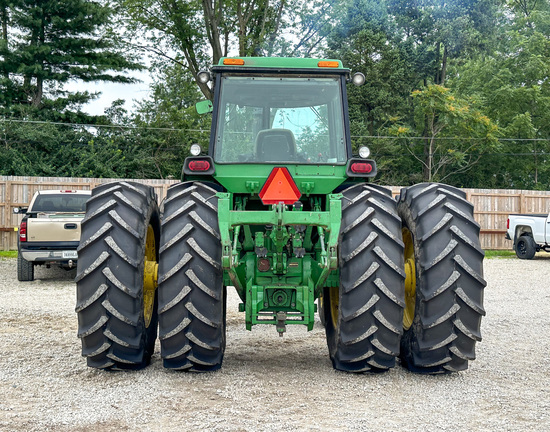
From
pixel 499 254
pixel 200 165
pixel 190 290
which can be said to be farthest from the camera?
pixel 499 254

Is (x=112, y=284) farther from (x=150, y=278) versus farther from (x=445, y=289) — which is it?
(x=445, y=289)

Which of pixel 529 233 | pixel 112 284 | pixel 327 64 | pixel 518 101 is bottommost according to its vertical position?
pixel 529 233

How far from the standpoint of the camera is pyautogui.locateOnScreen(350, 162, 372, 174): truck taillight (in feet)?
18.5

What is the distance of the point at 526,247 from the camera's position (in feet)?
66.9

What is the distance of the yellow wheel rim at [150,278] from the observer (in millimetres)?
5629

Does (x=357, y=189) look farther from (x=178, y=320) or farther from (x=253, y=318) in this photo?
Answer: (x=178, y=320)

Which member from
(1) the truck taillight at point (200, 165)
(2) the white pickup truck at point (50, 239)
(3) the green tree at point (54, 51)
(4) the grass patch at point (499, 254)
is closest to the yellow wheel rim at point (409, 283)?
(1) the truck taillight at point (200, 165)

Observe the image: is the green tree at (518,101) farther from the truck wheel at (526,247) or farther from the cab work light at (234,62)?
Answer: the cab work light at (234,62)

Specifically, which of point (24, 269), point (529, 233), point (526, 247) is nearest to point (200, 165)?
point (24, 269)

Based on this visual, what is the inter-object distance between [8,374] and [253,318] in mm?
2148

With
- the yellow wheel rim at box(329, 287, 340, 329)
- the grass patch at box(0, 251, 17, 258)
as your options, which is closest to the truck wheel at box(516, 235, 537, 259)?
the grass patch at box(0, 251, 17, 258)

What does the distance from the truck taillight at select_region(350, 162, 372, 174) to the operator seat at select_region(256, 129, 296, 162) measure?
1.94 ft

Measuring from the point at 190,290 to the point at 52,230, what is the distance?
9143mm

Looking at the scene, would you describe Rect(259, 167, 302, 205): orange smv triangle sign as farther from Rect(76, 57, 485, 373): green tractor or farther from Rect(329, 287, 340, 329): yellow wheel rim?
Rect(329, 287, 340, 329): yellow wheel rim
